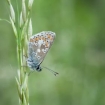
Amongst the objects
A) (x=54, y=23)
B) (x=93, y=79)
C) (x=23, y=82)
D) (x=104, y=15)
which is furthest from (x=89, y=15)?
(x=23, y=82)

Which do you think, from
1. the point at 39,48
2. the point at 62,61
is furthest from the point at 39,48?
the point at 62,61

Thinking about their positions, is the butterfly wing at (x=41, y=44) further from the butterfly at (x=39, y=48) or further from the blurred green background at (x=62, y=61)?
the blurred green background at (x=62, y=61)

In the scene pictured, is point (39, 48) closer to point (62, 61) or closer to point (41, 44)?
point (41, 44)

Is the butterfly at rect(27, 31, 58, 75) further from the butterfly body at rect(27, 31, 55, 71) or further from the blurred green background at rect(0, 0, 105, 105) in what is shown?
the blurred green background at rect(0, 0, 105, 105)

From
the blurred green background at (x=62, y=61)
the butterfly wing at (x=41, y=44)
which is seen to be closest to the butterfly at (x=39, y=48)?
the butterfly wing at (x=41, y=44)

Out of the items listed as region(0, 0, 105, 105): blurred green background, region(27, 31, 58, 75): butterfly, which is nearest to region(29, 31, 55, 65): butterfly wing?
region(27, 31, 58, 75): butterfly

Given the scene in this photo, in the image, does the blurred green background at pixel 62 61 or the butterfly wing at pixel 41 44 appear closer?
the butterfly wing at pixel 41 44

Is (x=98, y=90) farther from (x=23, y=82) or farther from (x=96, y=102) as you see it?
(x=23, y=82)
